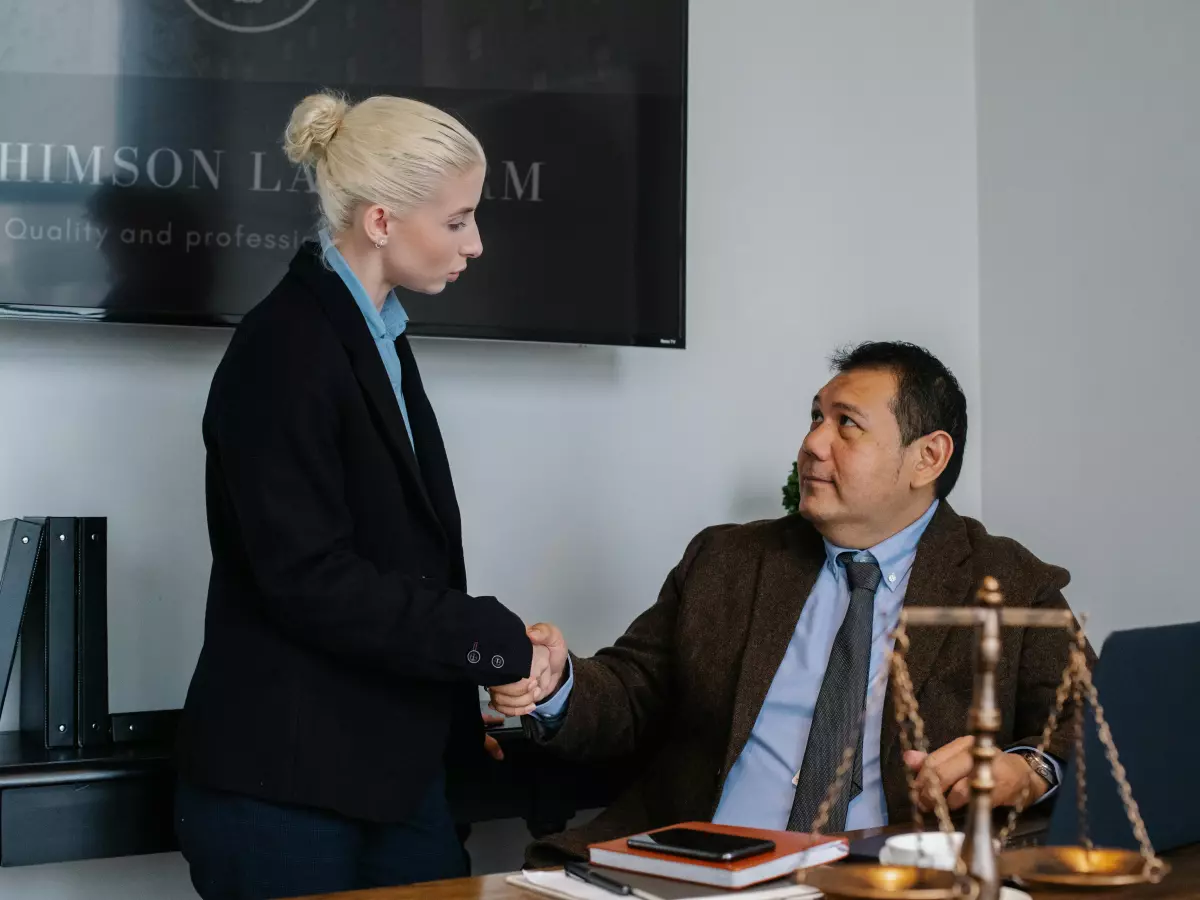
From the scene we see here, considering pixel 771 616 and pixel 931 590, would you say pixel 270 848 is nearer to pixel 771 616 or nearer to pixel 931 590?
pixel 771 616

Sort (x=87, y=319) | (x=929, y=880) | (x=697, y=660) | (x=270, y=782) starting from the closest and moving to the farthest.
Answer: (x=929, y=880) → (x=270, y=782) → (x=697, y=660) → (x=87, y=319)

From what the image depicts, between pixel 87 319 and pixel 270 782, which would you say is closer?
pixel 270 782

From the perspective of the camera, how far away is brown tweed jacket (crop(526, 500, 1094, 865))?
1.94 metres

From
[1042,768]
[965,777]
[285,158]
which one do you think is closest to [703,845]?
[965,777]

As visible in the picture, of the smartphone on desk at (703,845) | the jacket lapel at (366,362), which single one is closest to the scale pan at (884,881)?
the smartphone on desk at (703,845)

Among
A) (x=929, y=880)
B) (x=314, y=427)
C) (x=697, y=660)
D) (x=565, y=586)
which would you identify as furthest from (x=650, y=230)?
(x=929, y=880)

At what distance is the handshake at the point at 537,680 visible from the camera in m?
1.88

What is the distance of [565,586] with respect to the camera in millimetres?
2732

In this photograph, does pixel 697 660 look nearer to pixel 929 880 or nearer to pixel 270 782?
pixel 270 782

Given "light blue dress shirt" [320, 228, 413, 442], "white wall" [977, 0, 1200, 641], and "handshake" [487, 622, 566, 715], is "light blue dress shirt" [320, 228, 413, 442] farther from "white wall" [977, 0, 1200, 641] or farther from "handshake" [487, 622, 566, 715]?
"white wall" [977, 0, 1200, 641]

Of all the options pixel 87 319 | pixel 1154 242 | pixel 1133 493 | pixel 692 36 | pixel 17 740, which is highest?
pixel 692 36

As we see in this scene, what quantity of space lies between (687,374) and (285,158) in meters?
0.93

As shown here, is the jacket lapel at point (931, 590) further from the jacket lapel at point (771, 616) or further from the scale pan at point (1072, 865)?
the scale pan at point (1072, 865)

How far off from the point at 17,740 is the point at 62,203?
2.92ft
